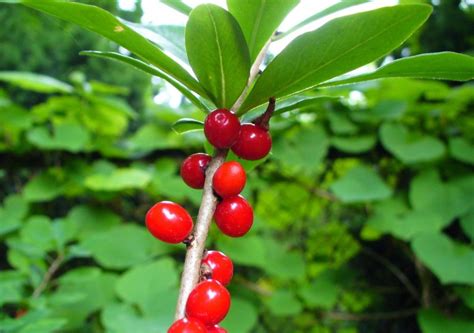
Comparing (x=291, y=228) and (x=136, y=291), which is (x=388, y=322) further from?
(x=136, y=291)

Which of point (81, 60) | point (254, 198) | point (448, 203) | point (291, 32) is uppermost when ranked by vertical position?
point (81, 60)

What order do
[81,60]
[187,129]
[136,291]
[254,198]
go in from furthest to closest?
[81,60], [254,198], [136,291], [187,129]

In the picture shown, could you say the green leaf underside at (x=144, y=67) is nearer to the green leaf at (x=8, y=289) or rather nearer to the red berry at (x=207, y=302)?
the red berry at (x=207, y=302)

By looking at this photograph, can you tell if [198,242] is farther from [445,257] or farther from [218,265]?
[445,257]

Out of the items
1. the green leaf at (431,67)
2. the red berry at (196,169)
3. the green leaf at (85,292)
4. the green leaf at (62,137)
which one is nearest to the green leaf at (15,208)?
the green leaf at (62,137)

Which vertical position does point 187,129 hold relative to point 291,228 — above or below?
below

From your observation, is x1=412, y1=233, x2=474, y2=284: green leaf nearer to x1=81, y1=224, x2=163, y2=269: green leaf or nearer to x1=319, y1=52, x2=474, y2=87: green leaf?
x1=81, y1=224, x2=163, y2=269: green leaf

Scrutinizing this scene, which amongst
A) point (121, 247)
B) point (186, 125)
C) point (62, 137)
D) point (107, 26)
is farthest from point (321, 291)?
point (107, 26)

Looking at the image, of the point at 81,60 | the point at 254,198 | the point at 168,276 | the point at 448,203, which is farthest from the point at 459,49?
the point at 81,60
